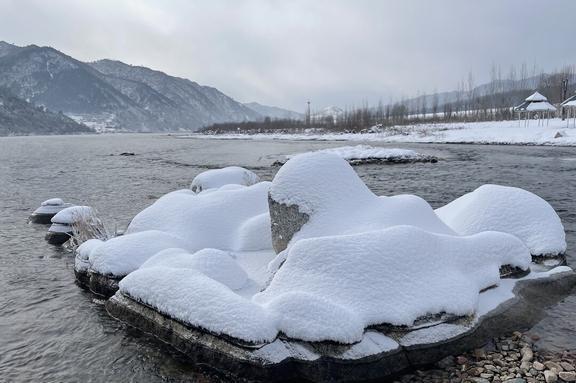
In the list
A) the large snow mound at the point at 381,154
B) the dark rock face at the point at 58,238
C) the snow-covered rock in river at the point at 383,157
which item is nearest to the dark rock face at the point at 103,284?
the dark rock face at the point at 58,238

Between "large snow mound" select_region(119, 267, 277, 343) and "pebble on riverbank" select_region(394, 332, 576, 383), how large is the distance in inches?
83.3

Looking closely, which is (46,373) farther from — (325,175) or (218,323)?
(325,175)

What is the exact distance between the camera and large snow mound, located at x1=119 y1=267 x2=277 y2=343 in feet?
19.7

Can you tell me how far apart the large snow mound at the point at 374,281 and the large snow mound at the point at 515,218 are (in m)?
2.52

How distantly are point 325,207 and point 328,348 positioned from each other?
4069 millimetres

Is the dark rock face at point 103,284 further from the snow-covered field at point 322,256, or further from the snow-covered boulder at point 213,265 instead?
the snow-covered boulder at point 213,265

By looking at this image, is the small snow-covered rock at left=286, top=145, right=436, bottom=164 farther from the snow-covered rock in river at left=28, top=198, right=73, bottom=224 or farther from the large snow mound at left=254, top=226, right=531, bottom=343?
the large snow mound at left=254, top=226, right=531, bottom=343

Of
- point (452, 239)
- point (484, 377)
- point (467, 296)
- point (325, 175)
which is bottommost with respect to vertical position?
point (484, 377)

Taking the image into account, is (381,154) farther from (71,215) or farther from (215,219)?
(71,215)

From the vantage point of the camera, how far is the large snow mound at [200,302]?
6000 mm

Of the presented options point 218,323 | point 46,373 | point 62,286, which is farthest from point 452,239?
point 62,286

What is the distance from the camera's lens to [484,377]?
5.84 m

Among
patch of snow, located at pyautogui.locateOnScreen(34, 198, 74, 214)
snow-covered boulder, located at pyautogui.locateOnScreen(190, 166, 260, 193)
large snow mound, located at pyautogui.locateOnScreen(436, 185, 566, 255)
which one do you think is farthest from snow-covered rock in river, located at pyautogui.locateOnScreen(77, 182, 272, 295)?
patch of snow, located at pyautogui.locateOnScreen(34, 198, 74, 214)

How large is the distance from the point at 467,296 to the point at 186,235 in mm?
7024
